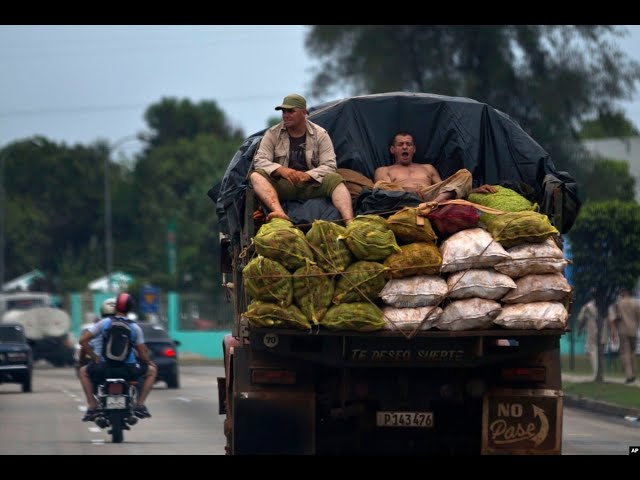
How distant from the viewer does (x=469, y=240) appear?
10227 millimetres

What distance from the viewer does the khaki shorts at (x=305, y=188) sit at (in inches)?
452

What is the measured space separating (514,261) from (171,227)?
64.7 metres

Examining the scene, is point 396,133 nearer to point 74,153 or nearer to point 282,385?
point 282,385

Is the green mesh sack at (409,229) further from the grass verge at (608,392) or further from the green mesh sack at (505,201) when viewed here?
the grass verge at (608,392)

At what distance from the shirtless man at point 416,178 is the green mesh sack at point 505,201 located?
108 millimetres

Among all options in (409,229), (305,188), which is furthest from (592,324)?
(409,229)

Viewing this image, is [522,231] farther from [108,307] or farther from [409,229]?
[108,307]

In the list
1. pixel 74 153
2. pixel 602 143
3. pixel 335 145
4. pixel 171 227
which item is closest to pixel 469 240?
pixel 335 145

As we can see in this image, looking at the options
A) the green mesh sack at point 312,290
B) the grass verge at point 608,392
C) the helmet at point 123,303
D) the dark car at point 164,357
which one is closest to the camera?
the green mesh sack at point 312,290

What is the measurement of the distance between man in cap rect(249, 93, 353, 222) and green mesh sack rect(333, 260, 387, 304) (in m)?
1.04

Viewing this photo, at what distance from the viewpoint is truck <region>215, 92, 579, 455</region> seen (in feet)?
33.9

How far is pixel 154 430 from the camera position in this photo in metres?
18.4

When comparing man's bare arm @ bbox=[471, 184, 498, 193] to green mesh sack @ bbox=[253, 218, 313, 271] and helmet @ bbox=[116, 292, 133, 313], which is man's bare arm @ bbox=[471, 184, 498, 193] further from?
helmet @ bbox=[116, 292, 133, 313]

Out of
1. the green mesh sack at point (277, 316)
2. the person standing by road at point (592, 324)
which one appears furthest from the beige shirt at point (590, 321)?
the green mesh sack at point (277, 316)
